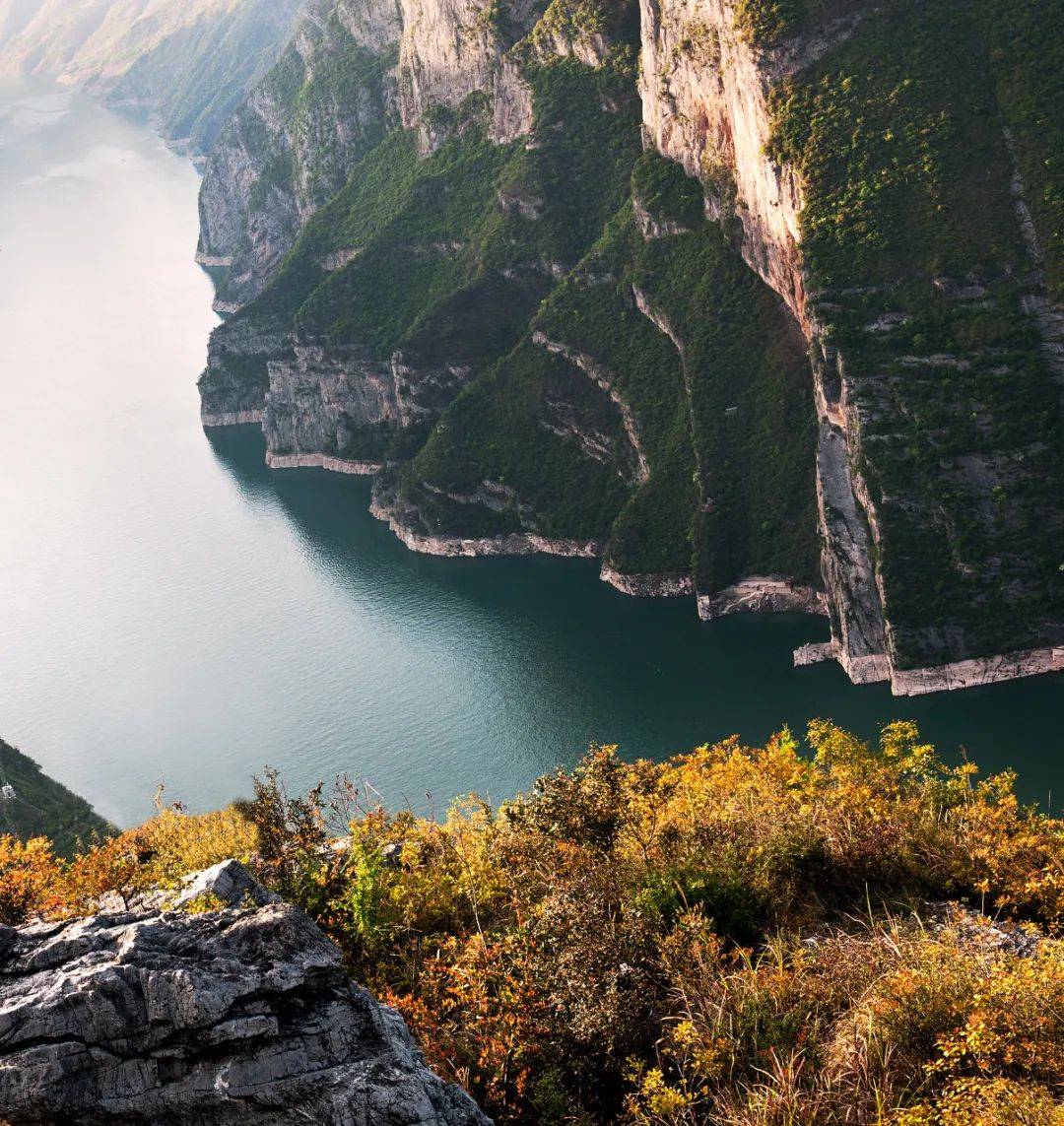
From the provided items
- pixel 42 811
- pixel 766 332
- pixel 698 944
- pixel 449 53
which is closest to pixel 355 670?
pixel 42 811

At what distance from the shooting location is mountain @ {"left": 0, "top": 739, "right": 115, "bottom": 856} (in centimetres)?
7712

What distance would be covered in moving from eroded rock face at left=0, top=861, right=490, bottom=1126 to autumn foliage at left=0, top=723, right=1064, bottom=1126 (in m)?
4.56

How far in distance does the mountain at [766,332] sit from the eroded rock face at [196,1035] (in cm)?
8061

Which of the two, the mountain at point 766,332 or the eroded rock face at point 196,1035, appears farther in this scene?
the mountain at point 766,332

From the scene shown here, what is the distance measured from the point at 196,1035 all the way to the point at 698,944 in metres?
9.56

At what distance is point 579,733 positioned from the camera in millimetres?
94000

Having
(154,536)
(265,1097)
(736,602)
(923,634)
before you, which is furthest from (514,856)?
(154,536)

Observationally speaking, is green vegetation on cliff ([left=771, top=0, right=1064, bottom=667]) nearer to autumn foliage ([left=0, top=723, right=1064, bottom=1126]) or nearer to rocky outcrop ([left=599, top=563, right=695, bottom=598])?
rocky outcrop ([left=599, top=563, right=695, bottom=598])

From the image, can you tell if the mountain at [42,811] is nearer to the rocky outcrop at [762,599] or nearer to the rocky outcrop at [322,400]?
the rocky outcrop at [762,599]

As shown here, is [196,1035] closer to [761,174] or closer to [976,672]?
[976,672]

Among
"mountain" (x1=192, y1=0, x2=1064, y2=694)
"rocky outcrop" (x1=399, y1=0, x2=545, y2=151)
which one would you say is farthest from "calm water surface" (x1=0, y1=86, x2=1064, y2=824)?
"rocky outcrop" (x1=399, y1=0, x2=545, y2=151)

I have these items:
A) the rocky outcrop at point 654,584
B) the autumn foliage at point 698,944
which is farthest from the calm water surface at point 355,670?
the autumn foliage at point 698,944

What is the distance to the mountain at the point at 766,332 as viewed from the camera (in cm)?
9881

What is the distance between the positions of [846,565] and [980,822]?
7027 centimetres
